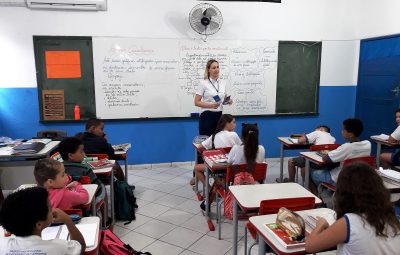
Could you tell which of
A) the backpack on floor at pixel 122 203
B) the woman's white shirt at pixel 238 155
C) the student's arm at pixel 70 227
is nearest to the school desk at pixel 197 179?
the woman's white shirt at pixel 238 155

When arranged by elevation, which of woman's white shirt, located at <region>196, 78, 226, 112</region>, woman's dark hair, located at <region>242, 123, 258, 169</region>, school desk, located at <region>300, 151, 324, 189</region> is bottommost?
school desk, located at <region>300, 151, 324, 189</region>

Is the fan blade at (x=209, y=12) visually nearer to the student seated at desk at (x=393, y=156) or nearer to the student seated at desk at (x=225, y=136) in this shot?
the student seated at desk at (x=225, y=136)

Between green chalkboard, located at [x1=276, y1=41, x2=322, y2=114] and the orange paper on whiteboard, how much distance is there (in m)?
3.27

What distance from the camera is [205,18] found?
516 centimetres

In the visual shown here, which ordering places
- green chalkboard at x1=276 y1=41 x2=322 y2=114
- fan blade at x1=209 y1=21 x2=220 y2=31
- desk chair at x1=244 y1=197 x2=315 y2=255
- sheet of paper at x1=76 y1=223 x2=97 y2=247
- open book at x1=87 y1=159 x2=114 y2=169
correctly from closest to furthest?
sheet of paper at x1=76 y1=223 x2=97 y2=247 → desk chair at x1=244 y1=197 x2=315 y2=255 → open book at x1=87 y1=159 x2=114 y2=169 → fan blade at x1=209 y1=21 x2=220 y2=31 → green chalkboard at x1=276 y1=41 x2=322 y2=114

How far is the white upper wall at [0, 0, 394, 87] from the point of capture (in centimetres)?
486

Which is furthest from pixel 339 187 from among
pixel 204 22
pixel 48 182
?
pixel 204 22

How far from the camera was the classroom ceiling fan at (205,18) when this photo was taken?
5164 millimetres

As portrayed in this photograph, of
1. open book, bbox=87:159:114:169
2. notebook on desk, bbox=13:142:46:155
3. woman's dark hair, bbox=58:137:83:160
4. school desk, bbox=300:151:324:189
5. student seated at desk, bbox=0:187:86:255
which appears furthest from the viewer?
notebook on desk, bbox=13:142:46:155

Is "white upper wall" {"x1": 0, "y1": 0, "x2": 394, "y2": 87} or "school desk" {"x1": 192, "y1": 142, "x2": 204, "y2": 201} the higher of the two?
"white upper wall" {"x1": 0, "y1": 0, "x2": 394, "y2": 87}

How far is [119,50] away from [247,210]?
3727 mm

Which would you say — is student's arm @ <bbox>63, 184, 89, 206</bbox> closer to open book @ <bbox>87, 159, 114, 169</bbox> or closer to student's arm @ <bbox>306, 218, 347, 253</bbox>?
open book @ <bbox>87, 159, 114, 169</bbox>

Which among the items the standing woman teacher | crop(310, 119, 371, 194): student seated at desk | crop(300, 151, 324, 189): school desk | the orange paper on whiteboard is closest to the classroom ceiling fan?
the standing woman teacher

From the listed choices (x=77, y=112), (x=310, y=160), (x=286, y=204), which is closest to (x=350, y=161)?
(x=310, y=160)
